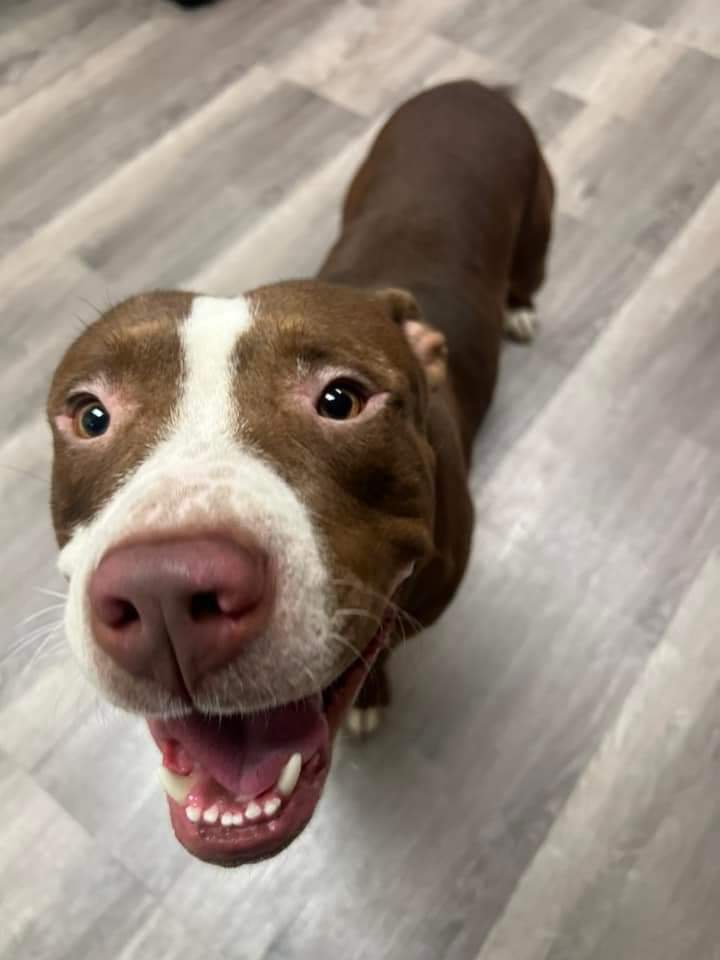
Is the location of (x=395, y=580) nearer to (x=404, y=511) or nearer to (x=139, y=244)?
(x=404, y=511)

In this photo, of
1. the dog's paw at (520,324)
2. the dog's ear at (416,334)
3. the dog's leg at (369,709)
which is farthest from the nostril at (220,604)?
the dog's paw at (520,324)

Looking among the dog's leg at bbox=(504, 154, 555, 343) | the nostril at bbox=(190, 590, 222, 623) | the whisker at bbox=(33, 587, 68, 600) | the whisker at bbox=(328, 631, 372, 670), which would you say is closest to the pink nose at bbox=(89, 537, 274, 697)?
the nostril at bbox=(190, 590, 222, 623)

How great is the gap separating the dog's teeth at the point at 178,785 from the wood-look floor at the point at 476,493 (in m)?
0.76

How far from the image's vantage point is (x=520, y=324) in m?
2.71

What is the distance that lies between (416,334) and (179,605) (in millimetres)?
882

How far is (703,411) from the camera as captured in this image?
262cm

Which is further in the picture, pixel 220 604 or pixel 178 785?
pixel 178 785

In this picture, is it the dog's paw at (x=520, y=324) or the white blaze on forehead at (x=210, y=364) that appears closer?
the white blaze on forehead at (x=210, y=364)

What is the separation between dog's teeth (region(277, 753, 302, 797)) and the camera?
1229 millimetres

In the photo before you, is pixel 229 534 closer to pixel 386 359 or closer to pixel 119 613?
pixel 119 613

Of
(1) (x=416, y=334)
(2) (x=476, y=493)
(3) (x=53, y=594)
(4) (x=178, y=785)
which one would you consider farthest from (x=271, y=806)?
(2) (x=476, y=493)

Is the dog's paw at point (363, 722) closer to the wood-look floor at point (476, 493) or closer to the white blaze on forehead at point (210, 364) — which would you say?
the wood-look floor at point (476, 493)

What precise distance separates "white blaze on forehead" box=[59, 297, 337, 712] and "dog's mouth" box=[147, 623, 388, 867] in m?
0.19

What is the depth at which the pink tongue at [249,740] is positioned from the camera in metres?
1.25
